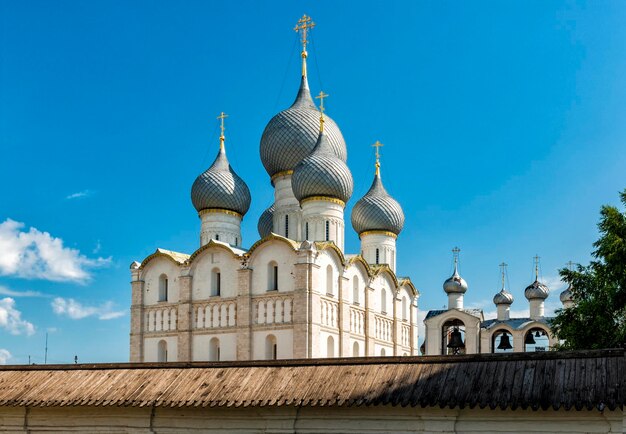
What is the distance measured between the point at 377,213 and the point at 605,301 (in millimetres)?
17736

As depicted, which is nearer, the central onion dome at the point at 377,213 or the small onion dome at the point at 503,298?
the central onion dome at the point at 377,213

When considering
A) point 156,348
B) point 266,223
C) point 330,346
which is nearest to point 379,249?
point 266,223

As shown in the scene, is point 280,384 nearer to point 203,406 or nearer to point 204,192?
point 203,406

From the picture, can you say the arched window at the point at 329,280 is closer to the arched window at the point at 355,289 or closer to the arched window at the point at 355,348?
the arched window at the point at 355,289

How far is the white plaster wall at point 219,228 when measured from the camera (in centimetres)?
3597

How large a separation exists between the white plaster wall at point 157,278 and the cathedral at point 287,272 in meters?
0.04

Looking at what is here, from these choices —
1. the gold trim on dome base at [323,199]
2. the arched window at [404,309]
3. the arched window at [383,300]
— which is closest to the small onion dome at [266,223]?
the gold trim on dome base at [323,199]

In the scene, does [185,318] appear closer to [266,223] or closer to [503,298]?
[266,223]

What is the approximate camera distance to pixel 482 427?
39.0 ft

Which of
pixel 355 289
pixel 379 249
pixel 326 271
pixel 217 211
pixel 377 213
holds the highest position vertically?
pixel 377 213

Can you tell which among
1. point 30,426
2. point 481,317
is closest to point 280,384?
point 30,426

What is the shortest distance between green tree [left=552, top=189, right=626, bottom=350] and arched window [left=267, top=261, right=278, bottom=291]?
12267 mm

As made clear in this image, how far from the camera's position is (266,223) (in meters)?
39.0

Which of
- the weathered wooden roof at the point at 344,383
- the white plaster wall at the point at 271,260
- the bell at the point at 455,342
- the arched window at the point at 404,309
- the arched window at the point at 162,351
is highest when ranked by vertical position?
the white plaster wall at the point at 271,260
